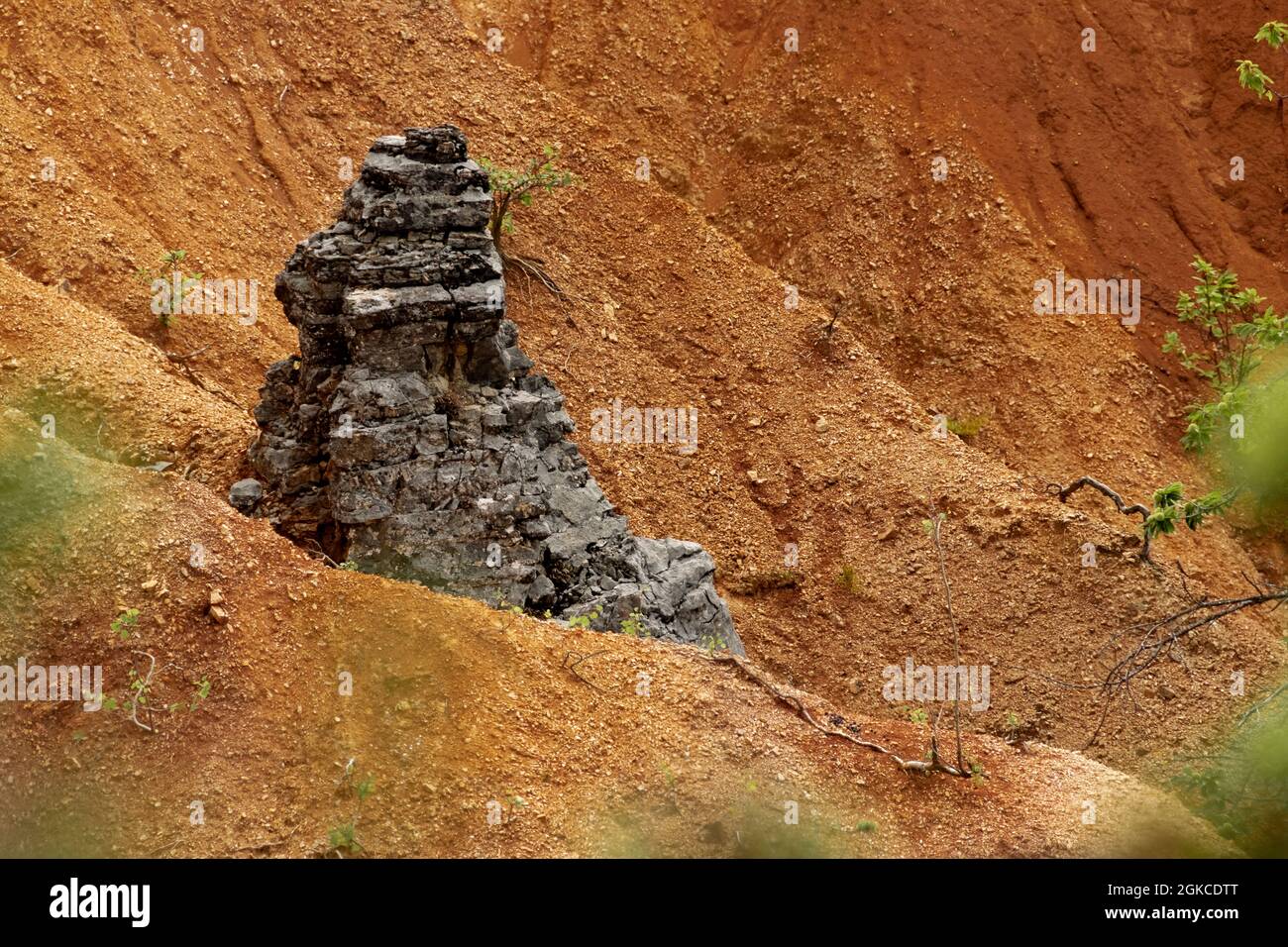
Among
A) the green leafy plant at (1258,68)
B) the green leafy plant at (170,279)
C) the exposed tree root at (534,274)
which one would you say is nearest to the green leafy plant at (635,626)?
the green leafy plant at (1258,68)

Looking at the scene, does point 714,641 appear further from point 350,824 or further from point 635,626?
point 350,824

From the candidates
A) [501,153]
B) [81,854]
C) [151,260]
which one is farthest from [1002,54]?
[81,854]

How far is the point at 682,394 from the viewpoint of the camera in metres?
23.6

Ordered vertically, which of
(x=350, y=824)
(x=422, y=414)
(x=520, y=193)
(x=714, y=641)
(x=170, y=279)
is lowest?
(x=350, y=824)

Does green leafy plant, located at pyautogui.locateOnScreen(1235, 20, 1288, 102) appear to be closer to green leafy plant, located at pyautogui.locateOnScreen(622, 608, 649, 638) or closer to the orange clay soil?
the orange clay soil

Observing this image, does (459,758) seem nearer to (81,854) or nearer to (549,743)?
(549,743)

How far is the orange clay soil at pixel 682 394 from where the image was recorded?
1273 centimetres

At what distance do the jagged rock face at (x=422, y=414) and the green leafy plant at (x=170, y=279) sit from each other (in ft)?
16.2

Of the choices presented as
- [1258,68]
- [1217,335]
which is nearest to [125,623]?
[1258,68]

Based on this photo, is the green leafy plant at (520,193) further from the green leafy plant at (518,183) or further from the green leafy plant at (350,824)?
the green leafy plant at (350,824)

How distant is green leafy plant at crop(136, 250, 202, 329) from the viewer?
798 inches

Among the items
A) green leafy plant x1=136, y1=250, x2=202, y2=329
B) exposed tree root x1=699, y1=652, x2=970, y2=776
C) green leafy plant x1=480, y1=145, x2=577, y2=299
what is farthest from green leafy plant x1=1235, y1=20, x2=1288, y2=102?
green leafy plant x1=136, y1=250, x2=202, y2=329

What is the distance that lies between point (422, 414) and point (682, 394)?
29.6 ft

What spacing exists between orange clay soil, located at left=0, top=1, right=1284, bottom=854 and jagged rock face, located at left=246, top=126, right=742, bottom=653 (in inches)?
46.7
